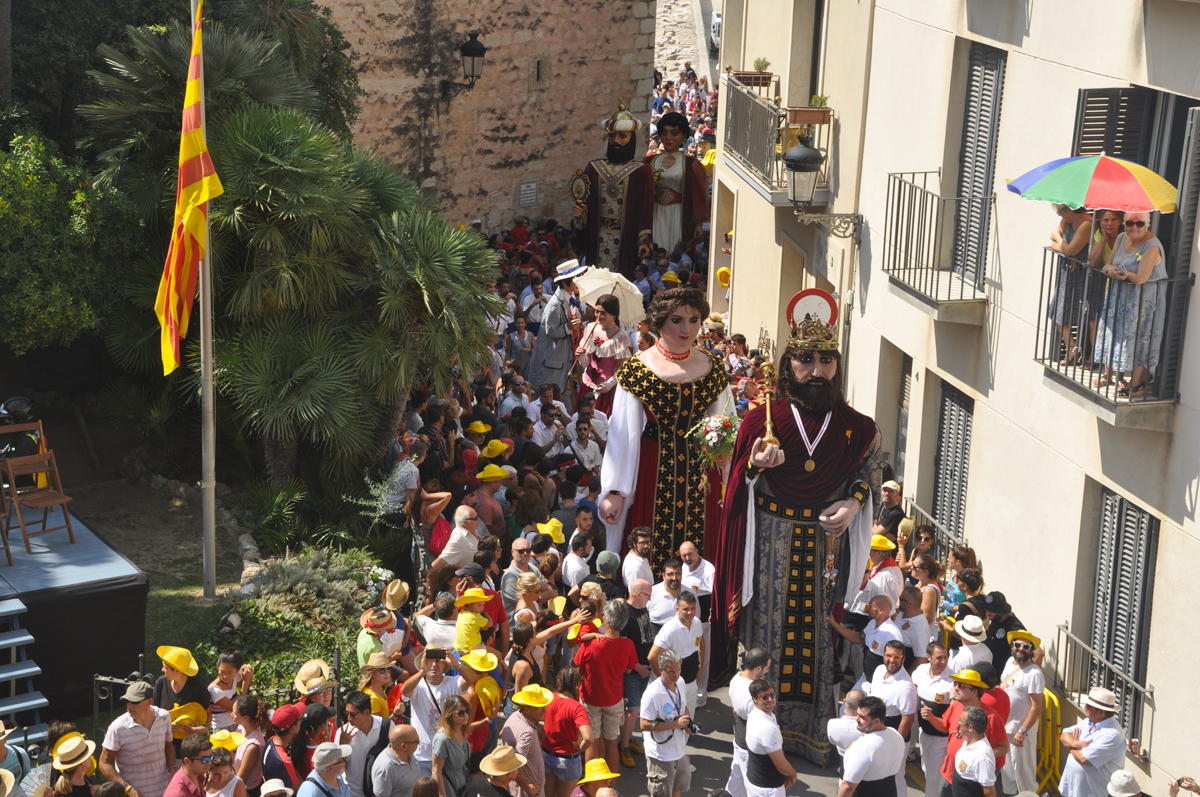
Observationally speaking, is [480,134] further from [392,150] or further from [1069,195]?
[1069,195]

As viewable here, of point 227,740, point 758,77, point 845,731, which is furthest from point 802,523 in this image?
point 758,77

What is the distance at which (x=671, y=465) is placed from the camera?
10.4 metres

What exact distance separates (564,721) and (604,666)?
789 millimetres

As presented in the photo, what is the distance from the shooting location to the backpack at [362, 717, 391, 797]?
7.78m

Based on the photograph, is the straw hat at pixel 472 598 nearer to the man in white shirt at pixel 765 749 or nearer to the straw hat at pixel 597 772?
the straw hat at pixel 597 772

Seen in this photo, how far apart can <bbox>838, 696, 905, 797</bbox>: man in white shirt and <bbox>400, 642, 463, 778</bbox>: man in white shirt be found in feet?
7.84

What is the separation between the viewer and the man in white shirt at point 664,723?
8.23 m

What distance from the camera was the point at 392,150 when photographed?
21.2 m

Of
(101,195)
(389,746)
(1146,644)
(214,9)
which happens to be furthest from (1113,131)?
(214,9)

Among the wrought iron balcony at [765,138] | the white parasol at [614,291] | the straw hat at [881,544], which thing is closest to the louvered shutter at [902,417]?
the wrought iron balcony at [765,138]

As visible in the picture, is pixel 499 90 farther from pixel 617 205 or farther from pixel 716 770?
pixel 716 770

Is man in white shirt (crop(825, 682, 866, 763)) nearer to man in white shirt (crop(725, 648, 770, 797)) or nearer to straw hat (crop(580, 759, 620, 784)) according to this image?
man in white shirt (crop(725, 648, 770, 797))

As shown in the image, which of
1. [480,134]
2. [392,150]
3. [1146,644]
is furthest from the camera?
[480,134]

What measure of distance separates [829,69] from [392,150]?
8.38 m
